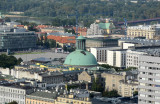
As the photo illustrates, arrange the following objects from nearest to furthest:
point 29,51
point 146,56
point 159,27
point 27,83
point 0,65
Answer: point 146,56
point 27,83
point 0,65
point 29,51
point 159,27

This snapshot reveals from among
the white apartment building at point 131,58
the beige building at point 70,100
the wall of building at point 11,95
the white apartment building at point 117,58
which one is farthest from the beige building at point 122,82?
the white apartment building at point 117,58

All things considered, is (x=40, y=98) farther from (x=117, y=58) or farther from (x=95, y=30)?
(x=95, y=30)

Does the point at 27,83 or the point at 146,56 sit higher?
the point at 146,56

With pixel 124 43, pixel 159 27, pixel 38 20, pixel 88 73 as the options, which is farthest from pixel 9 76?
pixel 38 20

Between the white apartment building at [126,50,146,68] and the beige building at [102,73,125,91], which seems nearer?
the beige building at [102,73,125,91]

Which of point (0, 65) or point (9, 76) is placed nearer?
point (9, 76)

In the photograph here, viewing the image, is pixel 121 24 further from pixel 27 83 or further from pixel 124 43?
pixel 27 83

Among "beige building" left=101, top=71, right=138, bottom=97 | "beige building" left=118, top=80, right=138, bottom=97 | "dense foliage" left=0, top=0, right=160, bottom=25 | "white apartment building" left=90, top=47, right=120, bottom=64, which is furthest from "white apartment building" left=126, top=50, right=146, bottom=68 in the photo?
"dense foliage" left=0, top=0, right=160, bottom=25

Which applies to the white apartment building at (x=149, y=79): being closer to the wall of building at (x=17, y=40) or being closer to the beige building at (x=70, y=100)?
the beige building at (x=70, y=100)

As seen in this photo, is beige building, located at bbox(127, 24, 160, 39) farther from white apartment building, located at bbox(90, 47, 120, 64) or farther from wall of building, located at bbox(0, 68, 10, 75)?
wall of building, located at bbox(0, 68, 10, 75)
